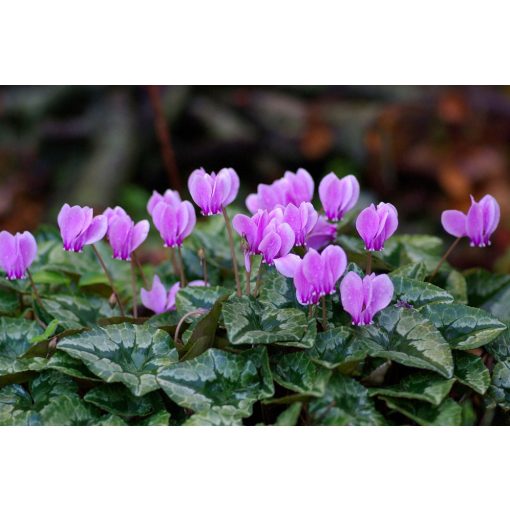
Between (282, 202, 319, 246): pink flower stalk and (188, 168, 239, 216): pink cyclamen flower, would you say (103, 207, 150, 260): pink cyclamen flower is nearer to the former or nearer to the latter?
(188, 168, 239, 216): pink cyclamen flower

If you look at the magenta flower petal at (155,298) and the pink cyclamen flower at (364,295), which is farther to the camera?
the magenta flower petal at (155,298)

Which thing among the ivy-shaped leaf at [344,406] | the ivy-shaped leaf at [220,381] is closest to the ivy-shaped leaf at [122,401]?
the ivy-shaped leaf at [220,381]

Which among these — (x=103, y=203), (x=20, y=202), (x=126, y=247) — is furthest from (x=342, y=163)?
(x=126, y=247)

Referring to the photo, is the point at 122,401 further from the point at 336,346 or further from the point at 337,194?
the point at 337,194

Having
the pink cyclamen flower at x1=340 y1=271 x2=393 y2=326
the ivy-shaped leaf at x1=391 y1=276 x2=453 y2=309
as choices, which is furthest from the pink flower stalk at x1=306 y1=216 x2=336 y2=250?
the pink cyclamen flower at x1=340 y1=271 x2=393 y2=326

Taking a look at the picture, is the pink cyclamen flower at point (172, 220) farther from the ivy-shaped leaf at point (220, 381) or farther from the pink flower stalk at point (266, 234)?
the ivy-shaped leaf at point (220, 381)

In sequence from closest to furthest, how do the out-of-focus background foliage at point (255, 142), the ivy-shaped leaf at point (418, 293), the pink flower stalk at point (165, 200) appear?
the ivy-shaped leaf at point (418, 293), the pink flower stalk at point (165, 200), the out-of-focus background foliage at point (255, 142)

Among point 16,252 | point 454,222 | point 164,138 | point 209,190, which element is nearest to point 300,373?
point 209,190
